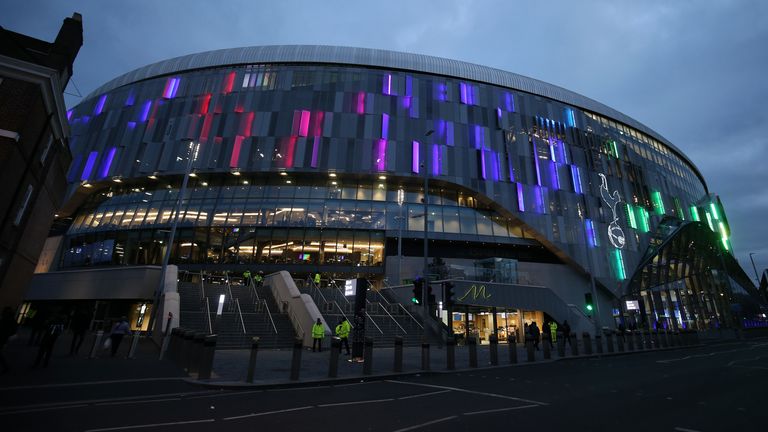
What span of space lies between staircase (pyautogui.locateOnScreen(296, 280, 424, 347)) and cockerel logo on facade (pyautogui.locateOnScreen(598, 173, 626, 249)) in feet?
100

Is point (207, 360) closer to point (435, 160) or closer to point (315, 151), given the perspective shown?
point (315, 151)

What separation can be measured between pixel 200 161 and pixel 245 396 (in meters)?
35.6

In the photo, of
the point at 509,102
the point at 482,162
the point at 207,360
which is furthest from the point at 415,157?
the point at 207,360

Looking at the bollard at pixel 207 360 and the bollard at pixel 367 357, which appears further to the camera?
the bollard at pixel 367 357

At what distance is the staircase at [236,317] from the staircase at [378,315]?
2896mm

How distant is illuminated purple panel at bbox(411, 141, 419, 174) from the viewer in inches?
1499

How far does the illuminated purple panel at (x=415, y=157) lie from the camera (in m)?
38.1

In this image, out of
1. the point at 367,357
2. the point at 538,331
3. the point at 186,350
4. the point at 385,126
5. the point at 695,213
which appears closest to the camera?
the point at 367,357

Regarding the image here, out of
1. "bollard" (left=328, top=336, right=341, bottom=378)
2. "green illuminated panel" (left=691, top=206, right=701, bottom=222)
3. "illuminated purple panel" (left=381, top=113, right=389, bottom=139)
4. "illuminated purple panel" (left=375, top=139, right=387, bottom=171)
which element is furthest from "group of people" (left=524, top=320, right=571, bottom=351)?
"green illuminated panel" (left=691, top=206, right=701, bottom=222)

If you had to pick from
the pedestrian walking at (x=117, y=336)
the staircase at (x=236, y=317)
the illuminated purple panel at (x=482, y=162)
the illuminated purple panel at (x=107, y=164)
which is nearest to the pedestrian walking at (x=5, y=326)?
the pedestrian walking at (x=117, y=336)

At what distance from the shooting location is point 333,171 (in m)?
37.3

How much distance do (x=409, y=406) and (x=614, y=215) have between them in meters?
45.6

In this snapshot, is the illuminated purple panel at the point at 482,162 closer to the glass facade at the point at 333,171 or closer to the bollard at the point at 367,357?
the glass facade at the point at 333,171

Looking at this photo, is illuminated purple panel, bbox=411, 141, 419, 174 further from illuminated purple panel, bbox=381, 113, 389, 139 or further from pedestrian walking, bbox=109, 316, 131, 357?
pedestrian walking, bbox=109, 316, 131, 357
